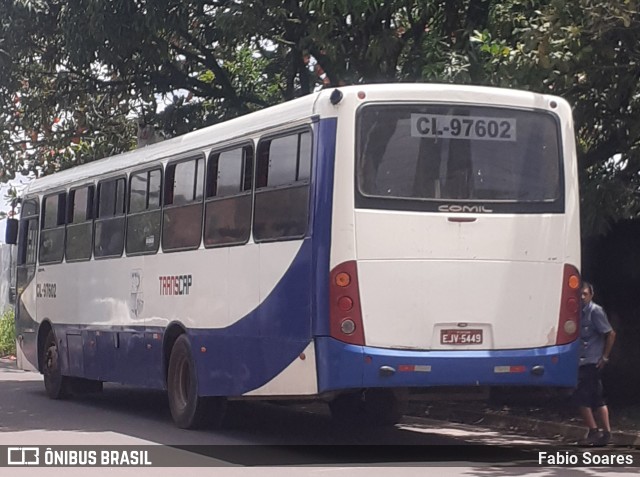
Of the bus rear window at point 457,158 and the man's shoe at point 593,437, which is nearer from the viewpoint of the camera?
the bus rear window at point 457,158

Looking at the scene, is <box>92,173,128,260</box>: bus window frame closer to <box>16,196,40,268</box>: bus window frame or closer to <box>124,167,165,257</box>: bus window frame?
<box>124,167,165,257</box>: bus window frame

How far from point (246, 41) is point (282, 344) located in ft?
26.8

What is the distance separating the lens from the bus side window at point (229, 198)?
507 inches

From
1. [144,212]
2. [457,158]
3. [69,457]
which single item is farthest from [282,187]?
[144,212]

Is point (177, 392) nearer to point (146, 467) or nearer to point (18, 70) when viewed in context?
point (146, 467)

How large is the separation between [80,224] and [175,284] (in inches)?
151

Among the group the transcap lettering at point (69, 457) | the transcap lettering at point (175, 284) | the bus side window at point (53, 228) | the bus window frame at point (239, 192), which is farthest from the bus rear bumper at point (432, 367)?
the bus side window at point (53, 228)

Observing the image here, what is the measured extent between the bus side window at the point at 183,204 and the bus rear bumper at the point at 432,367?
10.7 feet

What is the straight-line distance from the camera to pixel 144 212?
15.5 metres

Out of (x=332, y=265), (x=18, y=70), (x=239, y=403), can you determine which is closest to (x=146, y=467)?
(x=332, y=265)

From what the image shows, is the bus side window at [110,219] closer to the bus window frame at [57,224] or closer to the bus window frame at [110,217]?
the bus window frame at [110,217]

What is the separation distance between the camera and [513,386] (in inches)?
452

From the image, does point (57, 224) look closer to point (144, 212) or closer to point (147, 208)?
point (144, 212)

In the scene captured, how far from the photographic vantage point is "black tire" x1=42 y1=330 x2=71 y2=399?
18.5 m
